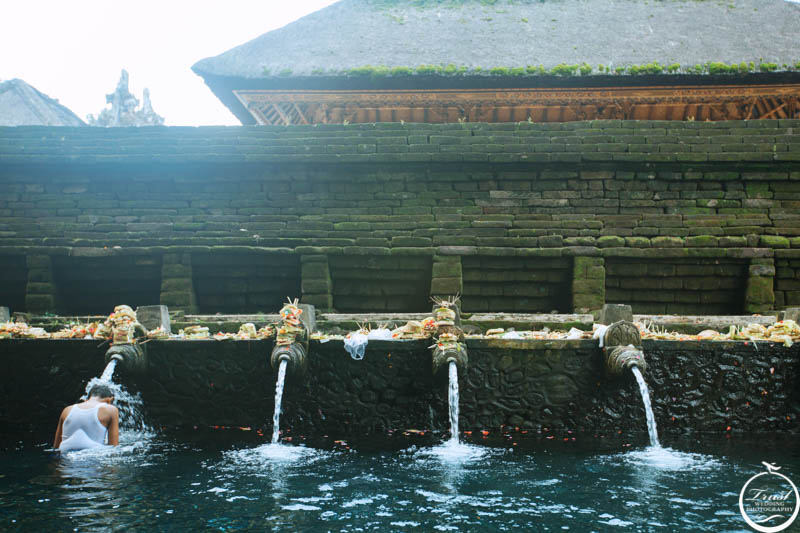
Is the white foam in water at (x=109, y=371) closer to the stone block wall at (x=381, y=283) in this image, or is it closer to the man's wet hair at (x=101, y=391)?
the man's wet hair at (x=101, y=391)

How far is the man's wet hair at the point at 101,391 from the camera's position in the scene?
581 centimetres

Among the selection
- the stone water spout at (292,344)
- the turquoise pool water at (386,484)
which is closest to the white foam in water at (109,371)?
the turquoise pool water at (386,484)

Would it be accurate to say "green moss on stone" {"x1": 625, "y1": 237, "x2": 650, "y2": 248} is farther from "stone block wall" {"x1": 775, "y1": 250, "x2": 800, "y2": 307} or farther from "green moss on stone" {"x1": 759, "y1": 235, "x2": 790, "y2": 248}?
"stone block wall" {"x1": 775, "y1": 250, "x2": 800, "y2": 307}

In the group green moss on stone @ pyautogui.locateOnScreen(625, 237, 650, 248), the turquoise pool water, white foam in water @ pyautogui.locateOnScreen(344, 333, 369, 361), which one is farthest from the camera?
green moss on stone @ pyautogui.locateOnScreen(625, 237, 650, 248)

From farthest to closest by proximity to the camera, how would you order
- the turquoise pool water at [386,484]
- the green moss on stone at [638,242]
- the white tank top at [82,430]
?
the green moss on stone at [638,242], the white tank top at [82,430], the turquoise pool water at [386,484]

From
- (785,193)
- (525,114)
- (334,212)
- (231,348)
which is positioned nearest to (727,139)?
(785,193)

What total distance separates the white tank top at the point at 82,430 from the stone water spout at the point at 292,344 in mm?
1666

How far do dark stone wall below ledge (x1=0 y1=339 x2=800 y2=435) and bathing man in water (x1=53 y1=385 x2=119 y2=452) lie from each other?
63 centimetres

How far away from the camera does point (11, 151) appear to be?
1045 cm

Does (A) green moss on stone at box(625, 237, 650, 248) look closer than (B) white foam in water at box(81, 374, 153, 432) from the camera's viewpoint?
No

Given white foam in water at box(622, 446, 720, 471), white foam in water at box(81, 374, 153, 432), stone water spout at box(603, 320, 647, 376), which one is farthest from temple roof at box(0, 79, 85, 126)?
white foam in water at box(622, 446, 720, 471)

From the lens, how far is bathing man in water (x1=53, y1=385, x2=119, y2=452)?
5633mm

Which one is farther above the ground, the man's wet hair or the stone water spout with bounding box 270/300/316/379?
the stone water spout with bounding box 270/300/316/379

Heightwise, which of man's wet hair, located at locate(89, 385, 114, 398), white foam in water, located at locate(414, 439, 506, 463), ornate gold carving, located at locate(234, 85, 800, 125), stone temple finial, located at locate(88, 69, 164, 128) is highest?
stone temple finial, located at locate(88, 69, 164, 128)
